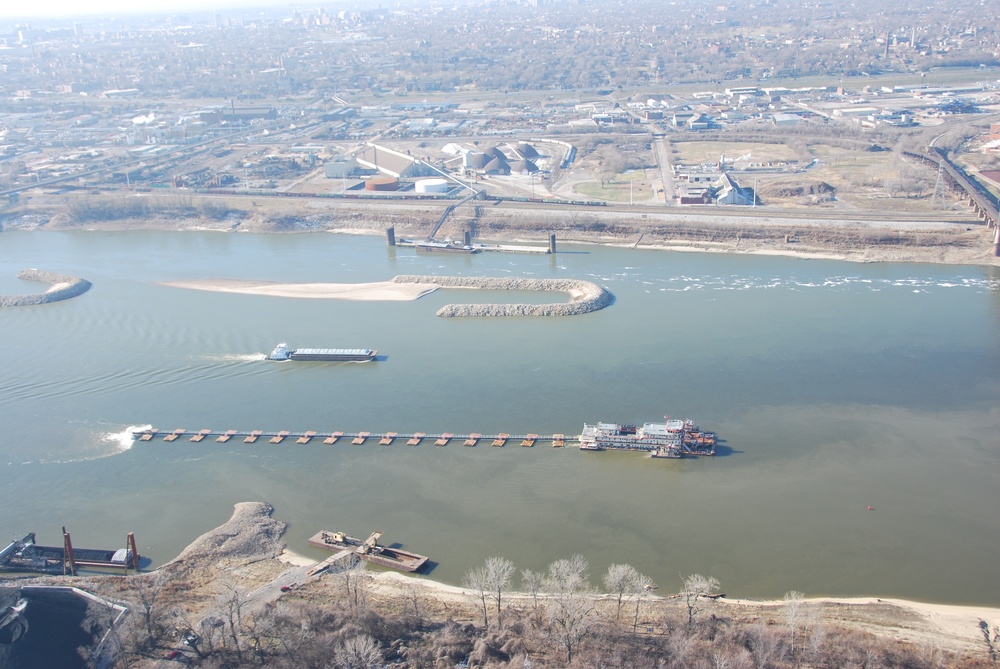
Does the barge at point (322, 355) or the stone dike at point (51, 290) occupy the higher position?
the stone dike at point (51, 290)

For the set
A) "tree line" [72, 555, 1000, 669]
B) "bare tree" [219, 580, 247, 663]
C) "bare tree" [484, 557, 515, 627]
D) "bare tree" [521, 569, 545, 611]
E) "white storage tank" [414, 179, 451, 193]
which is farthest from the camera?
"white storage tank" [414, 179, 451, 193]

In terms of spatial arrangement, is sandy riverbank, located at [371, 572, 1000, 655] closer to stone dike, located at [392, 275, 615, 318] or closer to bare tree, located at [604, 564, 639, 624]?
bare tree, located at [604, 564, 639, 624]

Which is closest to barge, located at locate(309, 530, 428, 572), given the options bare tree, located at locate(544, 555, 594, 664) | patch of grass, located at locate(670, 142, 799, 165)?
bare tree, located at locate(544, 555, 594, 664)

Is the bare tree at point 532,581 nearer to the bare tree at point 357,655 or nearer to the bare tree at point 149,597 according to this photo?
the bare tree at point 357,655

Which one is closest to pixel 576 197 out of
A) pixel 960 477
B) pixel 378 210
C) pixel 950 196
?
pixel 378 210

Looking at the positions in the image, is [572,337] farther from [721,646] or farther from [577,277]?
[721,646]

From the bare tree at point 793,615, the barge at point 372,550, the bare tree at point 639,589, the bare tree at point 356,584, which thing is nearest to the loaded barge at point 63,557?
the barge at point 372,550
